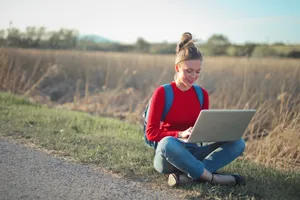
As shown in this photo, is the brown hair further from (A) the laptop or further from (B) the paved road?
(B) the paved road

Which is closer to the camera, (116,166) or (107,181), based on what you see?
(107,181)

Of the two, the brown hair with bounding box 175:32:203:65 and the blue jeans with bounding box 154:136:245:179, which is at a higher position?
the brown hair with bounding box 175:32:203:65

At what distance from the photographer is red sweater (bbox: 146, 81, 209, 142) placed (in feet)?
11.3

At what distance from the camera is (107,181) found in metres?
3.44

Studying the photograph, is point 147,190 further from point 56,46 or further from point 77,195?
point 56,46

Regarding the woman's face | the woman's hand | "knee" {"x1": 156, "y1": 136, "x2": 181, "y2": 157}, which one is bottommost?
"knee" {"x1": 156, "y1": 136, "x2": 181, "y2": 157}

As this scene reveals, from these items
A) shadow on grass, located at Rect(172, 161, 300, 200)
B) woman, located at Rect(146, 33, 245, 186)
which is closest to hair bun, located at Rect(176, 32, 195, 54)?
woman, located at Rect(146, 33, 245, 186)

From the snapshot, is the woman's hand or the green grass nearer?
the woman's hand

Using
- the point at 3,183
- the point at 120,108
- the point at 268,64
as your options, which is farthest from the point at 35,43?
the point at 3,183

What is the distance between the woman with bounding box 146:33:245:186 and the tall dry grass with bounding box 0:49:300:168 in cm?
190

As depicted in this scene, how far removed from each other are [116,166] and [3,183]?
1.17 m

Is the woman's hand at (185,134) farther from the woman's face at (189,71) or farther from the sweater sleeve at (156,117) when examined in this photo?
the woman's face at (189,71)

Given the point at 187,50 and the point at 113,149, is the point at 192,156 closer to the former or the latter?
the point at 187,50

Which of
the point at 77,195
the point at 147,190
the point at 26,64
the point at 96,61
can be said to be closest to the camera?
the point at 77,195
